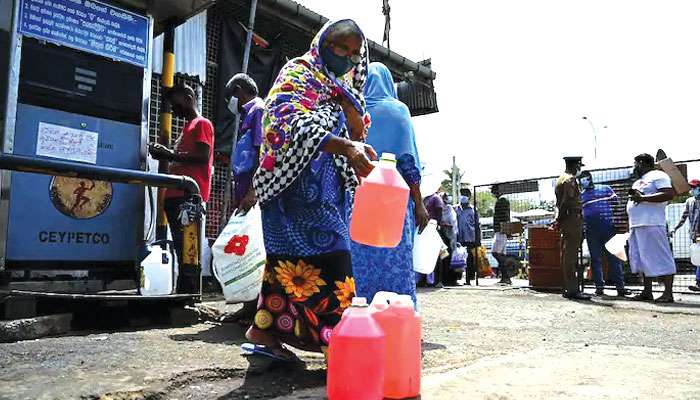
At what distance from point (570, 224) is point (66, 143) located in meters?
5.95

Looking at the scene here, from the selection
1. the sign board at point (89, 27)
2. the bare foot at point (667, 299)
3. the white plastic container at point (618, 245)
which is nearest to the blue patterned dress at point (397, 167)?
the sign board at point (89, 27)

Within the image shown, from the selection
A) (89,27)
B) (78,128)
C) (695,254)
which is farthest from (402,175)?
(695,254)

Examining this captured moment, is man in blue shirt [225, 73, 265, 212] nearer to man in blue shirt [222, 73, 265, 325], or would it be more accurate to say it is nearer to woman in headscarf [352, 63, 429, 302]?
man in blue shirt [222, 73, 265, 325]

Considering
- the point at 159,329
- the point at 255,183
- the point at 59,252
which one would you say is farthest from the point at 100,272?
the point at 255,183

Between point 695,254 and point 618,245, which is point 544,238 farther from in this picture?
point 695,254

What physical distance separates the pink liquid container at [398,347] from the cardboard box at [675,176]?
22.1 ft

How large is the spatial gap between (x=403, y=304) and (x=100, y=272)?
3129 mm

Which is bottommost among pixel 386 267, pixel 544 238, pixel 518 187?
pixel 386 267

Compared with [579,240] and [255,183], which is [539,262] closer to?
[579,240]

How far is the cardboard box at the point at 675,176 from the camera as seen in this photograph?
741 cm

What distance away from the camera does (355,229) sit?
7.23 feet

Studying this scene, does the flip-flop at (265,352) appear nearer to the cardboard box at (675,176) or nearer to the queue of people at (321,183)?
the queue of people at (321,183)

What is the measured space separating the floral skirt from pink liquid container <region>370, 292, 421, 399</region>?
0.31m

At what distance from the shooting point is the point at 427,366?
280 centimetres
